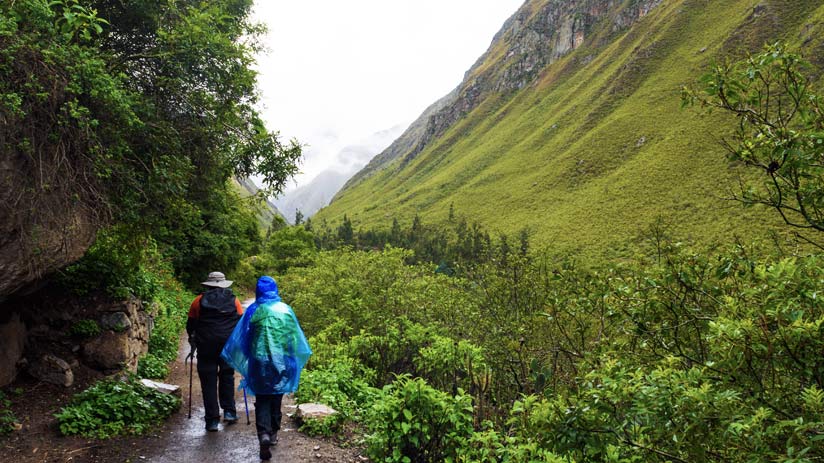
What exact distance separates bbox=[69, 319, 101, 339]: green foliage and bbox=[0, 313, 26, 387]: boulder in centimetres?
72

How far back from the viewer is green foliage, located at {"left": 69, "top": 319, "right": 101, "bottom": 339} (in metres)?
7.50

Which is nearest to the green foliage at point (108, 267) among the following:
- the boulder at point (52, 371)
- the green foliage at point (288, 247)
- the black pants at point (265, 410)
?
the boulder at point (52, 371)

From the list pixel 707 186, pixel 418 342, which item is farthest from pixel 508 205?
pixel 418 342

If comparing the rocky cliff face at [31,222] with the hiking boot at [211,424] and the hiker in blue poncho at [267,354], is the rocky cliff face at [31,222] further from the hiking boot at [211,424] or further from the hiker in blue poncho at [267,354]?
the hiking boot at [211,424]

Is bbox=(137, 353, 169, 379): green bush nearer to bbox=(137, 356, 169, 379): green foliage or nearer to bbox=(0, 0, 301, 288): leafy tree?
bbox=(137, 356, 169, 379): green foliage

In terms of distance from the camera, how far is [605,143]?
100938mm

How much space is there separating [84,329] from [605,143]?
107m

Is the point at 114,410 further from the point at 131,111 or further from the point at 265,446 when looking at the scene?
the point at 131,111

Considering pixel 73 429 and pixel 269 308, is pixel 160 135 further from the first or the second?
pixel 73 429

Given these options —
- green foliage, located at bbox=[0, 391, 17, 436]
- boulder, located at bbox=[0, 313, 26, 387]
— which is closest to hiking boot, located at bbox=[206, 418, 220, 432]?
green foliage, located at bbox=[0, 391, 17, 436]

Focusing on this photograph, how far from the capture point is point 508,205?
100938 mm

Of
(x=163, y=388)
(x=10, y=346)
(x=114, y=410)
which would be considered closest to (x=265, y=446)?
(x=114, y=410)

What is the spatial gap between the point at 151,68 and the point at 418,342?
6.93 m

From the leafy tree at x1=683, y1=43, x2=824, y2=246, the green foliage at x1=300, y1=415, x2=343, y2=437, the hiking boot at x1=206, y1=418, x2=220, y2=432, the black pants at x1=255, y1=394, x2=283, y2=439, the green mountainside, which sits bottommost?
the green foliage at x1=300, y1=415, x2=343, y2=437
